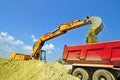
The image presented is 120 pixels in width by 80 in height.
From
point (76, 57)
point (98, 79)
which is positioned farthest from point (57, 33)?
point (98, 79)

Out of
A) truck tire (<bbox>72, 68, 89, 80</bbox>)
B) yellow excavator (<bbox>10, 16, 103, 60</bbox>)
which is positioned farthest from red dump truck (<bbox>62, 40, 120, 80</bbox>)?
yellow excavator (<bbox>10, 16, 103, 60</bbox>)

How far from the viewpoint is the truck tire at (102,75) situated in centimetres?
1097

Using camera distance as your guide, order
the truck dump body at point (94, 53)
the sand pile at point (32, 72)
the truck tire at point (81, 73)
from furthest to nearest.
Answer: the truck tire at point (81, 73)
the truck dump body at point (94, 53)
the sand pile at point (32, 72)

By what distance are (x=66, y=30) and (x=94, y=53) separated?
5733mm

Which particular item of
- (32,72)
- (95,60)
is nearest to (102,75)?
(95,60)

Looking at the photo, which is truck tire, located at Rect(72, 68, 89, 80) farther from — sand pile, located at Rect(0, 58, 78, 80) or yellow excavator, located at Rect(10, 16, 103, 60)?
yellow excavator, located at Rect(10, 16, 103, 60)

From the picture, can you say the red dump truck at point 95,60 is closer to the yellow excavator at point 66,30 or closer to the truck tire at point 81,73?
the truck tire at point 81,73

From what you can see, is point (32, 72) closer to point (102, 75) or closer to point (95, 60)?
point (95, 60)

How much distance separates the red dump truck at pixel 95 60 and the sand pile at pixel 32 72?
1.29 m

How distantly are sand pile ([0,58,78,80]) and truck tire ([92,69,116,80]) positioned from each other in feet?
4.46

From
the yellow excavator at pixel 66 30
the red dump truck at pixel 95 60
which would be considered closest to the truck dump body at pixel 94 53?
the red dump truck at pixel 95 60

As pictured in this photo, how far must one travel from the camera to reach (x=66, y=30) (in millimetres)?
17453

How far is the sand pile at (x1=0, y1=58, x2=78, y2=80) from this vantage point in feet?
34.2

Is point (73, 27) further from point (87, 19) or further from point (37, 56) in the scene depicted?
point (37, 56)
